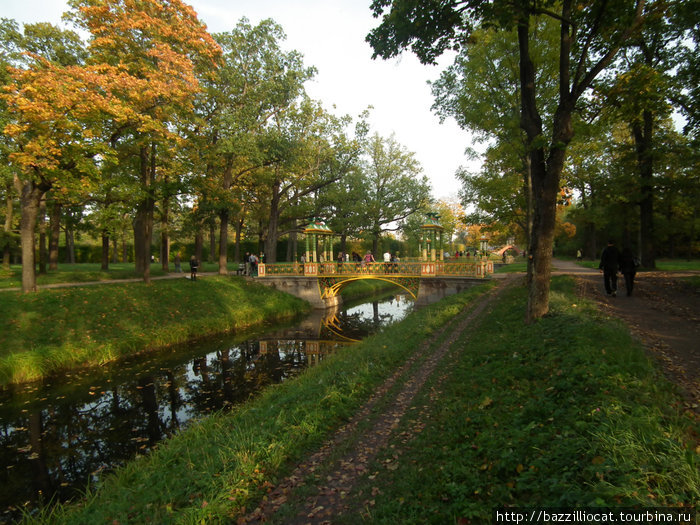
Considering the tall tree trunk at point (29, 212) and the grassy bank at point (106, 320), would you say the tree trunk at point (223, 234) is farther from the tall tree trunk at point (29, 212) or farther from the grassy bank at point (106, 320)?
the tall tree trunk at point (29, 212)

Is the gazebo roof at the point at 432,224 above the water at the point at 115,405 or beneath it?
above

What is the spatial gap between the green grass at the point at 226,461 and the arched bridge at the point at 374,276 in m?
13.9

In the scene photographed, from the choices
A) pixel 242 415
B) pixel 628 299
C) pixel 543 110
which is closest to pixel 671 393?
pixel 242 415

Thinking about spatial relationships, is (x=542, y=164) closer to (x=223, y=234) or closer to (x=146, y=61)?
(x=146, y=61)

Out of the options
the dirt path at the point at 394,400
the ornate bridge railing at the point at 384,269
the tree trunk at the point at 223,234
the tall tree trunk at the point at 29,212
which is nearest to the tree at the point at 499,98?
the ornate bridge railing at the point at 384,269

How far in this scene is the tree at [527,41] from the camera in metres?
7.14

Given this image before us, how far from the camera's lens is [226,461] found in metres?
4.86

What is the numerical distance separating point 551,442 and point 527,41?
29.4 ft

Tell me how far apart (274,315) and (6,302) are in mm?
12485

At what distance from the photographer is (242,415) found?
7.23 m

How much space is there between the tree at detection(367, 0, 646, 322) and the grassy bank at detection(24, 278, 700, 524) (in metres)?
2.37

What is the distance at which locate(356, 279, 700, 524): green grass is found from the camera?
118 inches

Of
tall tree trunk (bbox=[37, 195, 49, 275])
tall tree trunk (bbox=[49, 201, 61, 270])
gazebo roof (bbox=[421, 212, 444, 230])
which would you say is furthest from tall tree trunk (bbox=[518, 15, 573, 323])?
tall tree trunk (bbox=[37, 195, 49, 275])

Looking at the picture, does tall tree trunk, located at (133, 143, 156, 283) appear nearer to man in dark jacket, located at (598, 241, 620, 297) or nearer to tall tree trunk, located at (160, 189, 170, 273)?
tall tree trunk, located at (160, 189, 170, 273)
